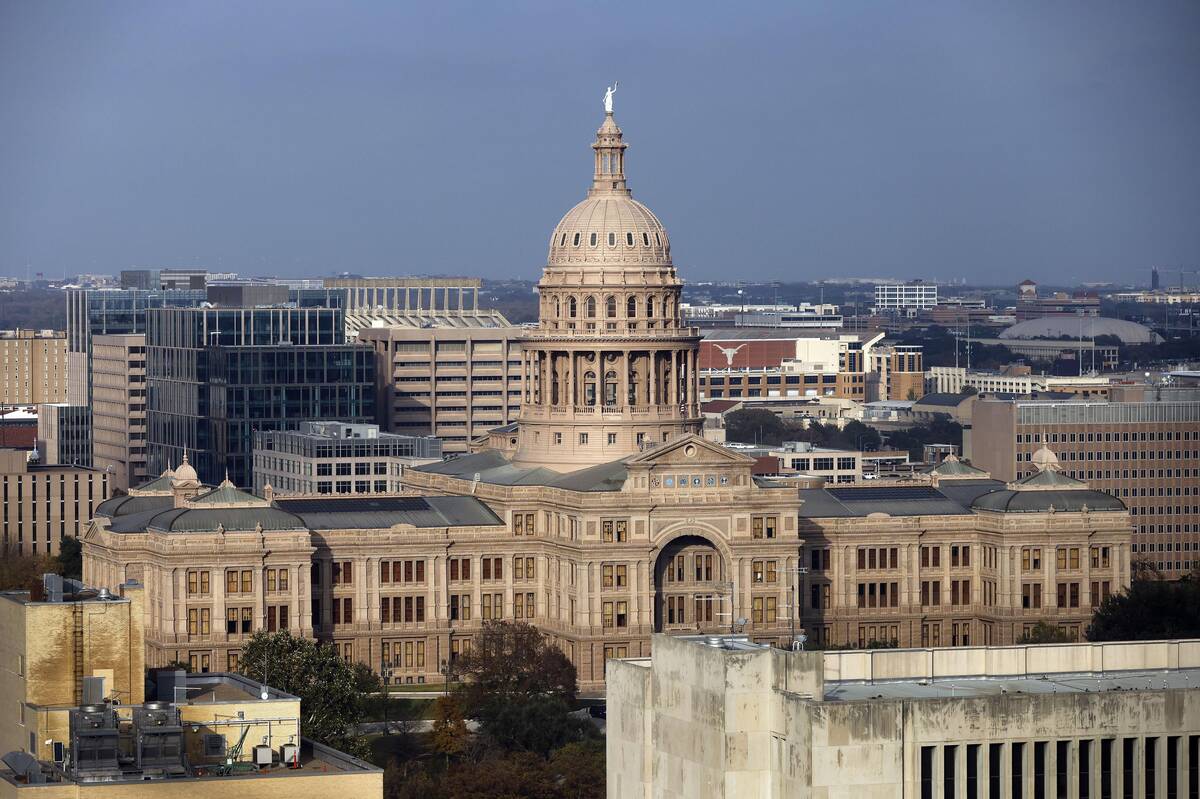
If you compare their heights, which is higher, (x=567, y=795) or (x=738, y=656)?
(x=738, y=656)

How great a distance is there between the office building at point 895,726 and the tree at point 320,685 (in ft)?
166

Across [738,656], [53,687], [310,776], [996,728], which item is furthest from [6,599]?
[996,728]

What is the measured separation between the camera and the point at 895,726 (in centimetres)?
11950

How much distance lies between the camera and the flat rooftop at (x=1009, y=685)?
126750 millimetres

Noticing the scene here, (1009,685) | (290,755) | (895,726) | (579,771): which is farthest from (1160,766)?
(579,771)

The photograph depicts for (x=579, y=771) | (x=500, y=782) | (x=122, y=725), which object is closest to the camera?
(x=122, y=725)

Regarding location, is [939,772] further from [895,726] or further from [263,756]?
[263,756]

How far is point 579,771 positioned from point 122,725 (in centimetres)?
5787

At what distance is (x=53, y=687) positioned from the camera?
13325cm

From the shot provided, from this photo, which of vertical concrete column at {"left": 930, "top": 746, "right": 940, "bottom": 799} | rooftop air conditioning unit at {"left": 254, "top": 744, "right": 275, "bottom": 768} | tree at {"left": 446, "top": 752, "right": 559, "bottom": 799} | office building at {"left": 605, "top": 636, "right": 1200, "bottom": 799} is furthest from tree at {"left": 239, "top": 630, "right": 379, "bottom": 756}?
vertical concrete column at {"left": 930, "top": 746, "right": 940, "bottom": 799}

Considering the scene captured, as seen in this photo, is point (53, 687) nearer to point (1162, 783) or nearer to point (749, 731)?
point (749, 731)

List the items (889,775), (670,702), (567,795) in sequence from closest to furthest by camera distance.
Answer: (889,775) → (670,702) → (567,795)

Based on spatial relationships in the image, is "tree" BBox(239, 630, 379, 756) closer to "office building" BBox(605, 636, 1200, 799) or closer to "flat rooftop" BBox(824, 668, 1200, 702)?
"office building" BBox(605, 636, 1200, 799)

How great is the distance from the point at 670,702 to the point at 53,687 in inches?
906
